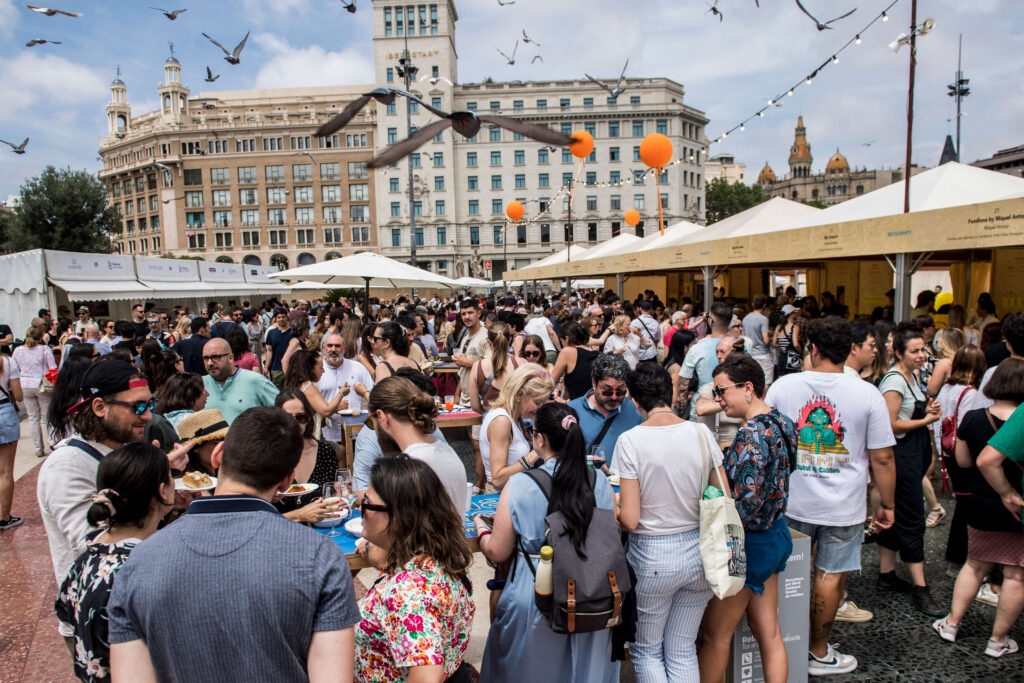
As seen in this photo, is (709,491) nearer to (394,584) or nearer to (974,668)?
(394,584)

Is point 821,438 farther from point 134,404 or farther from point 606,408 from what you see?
point 134,404

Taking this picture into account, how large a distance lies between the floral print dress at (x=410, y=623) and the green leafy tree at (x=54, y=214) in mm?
38118

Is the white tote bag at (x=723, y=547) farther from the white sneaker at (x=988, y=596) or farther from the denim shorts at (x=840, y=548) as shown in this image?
the white sneaker at (x=988, y=596)

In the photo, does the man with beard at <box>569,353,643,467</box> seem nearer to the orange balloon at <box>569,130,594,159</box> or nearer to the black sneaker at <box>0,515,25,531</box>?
the orange balloon at <box>569,130,594,159</box>

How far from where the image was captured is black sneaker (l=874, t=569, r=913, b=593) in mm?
3502

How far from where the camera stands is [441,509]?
170cm

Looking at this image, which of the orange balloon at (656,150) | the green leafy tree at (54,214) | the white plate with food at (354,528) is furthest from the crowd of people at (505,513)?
the green leafy tree at (54,214)

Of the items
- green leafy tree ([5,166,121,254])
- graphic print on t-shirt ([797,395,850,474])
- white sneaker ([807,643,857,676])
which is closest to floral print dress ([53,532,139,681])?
graphic print on t-shirt ([797,395,850,474])

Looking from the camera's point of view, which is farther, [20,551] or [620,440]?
[20,551]

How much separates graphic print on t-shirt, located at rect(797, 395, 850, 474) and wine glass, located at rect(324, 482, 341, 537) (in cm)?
218

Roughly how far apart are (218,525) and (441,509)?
0.64 metres

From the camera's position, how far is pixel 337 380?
4.86m

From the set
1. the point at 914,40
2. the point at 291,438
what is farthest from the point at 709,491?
the point at 914,40

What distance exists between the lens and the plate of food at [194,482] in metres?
2.41
